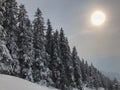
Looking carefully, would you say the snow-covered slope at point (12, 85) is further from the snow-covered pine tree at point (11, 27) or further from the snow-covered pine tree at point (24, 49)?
the snow-covered pine tree at point (24, 49)

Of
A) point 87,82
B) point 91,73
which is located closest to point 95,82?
point 91,73

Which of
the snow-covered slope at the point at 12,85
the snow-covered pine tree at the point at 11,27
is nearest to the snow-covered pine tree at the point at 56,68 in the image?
the snow-covered pine tree at the point at 11,27

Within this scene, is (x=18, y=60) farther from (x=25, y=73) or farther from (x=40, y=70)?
(x=40, y=70)

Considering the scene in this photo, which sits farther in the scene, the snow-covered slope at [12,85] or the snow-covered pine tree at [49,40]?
the snow-covered pine tree at [49,40]

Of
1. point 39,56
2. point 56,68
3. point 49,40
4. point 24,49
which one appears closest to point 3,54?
point 24,49

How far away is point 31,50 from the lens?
38688mm

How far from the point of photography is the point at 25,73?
3753 centimetres

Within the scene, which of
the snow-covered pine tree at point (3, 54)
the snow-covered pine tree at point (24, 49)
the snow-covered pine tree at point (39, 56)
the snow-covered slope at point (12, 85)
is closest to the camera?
the snow-covered slope at point (12, 85)

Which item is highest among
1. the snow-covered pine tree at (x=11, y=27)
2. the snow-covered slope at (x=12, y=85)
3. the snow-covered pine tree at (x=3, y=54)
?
the snow-covered pine tree at (x=11, y=27)

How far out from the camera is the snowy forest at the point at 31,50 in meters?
29.4

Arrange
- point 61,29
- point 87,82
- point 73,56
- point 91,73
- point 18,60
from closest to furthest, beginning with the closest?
point 18,60 < point 61,29 < point 73,56 < point 87,82 < point 91,73

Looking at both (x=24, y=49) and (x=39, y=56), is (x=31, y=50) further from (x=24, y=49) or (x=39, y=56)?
(x=39, y=56)

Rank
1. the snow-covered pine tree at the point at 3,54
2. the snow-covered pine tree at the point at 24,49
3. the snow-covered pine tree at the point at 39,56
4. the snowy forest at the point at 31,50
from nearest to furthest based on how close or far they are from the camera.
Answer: the snow-covered pine tree at the point at 3,54
the snowy forest at the point at 31,50
the snow-covered pine tree at the point at 24,49
the snow-covered pine tree at the point at 39,56

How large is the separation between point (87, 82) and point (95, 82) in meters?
15.6
